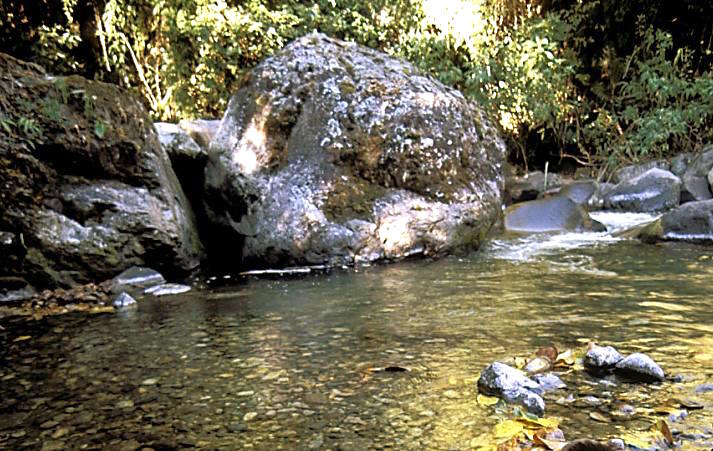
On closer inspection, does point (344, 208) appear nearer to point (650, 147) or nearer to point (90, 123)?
point (90, 123)

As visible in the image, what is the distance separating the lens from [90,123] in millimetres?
4152

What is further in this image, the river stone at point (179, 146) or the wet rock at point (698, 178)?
the wet rock at point (698, 178)

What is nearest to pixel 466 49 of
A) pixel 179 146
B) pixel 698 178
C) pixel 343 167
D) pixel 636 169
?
pixel 636 169

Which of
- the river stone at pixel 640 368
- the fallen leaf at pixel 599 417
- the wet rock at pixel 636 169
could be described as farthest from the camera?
the wet rock at pixel 636 169

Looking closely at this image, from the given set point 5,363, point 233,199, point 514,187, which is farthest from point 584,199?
point 5,363

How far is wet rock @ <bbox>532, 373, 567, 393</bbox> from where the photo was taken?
179 cm

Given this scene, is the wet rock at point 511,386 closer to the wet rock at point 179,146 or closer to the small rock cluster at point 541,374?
the small rock cluster at point 541,374

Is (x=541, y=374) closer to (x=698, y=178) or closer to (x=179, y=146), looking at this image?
(x=179, y=146)

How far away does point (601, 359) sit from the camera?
1.95 metres

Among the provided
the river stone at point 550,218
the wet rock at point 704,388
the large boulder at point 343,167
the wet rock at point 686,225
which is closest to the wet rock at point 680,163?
the river stone at point 550,218

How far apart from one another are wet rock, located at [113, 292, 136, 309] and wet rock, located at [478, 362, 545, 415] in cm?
226

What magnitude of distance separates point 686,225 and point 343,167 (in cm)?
287

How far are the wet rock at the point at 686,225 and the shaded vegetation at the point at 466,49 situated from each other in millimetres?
4030

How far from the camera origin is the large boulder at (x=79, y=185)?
3760 mm
